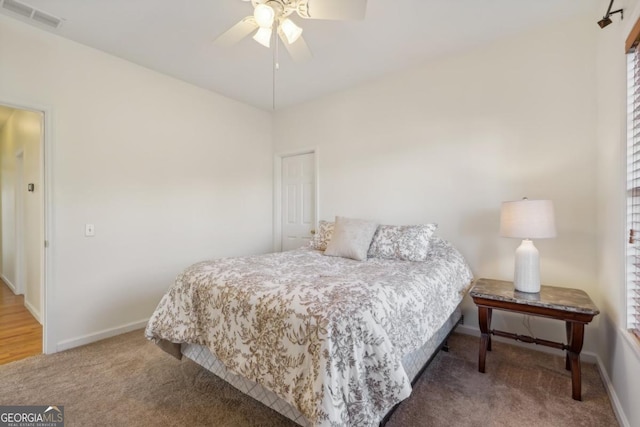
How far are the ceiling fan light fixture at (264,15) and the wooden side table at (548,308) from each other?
220 cm

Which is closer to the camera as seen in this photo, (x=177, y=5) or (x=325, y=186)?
(x=177, y=5)

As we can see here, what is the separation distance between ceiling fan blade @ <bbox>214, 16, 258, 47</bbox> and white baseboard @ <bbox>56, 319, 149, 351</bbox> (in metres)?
2.63

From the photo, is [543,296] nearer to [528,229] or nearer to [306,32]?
[528,229]

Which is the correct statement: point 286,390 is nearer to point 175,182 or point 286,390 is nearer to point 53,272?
point 53,272

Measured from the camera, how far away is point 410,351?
1.43 meters

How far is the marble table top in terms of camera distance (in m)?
1.66

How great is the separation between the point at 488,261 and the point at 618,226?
0.99m

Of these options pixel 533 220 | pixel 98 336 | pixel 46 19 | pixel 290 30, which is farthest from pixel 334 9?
pixel 98 336

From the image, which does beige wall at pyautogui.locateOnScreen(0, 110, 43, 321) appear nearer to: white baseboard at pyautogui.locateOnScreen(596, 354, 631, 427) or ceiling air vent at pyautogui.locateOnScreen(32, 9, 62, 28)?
ceiling air vent at pyautogui.locateOnScreen(32, 9, 62, 28)

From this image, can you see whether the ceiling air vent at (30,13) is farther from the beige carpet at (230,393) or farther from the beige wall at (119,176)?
the beige carpet at (230,393)

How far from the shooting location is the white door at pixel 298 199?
3787mm

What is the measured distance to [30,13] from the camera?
201 centimetres

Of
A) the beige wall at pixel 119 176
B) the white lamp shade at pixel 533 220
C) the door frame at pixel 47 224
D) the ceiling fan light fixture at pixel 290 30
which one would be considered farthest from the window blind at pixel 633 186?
the door frame at pixel 47 224

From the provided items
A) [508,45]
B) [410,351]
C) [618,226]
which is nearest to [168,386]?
[410,351]
